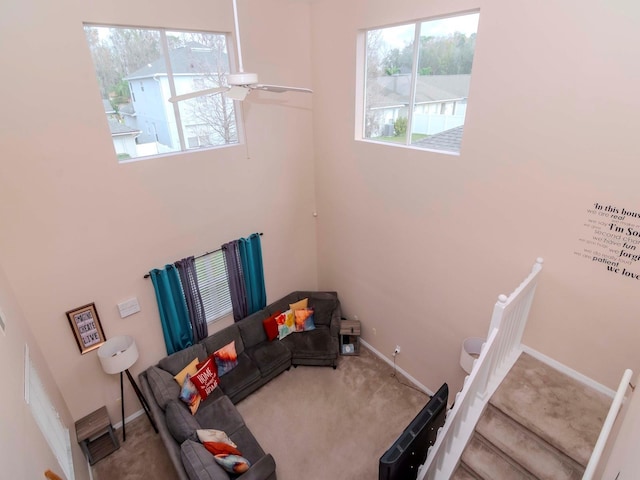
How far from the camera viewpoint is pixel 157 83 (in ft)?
13.6

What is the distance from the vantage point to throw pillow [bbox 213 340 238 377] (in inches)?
198

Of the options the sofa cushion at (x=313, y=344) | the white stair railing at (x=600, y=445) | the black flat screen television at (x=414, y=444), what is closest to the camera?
the white stair railing at (x=600, y=445)

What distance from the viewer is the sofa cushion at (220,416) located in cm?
432

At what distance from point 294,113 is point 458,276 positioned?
10.8ft

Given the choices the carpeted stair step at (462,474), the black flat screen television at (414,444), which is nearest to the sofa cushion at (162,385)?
the black flat screen television at (414,444)

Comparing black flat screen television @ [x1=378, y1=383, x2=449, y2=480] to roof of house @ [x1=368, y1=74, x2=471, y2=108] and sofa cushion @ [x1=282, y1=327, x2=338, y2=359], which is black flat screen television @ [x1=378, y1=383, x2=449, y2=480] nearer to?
sofa cushion @ [x1=282, y1=327, x2=338, y2=359]

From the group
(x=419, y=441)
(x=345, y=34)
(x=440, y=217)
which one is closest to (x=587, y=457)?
(x=419, y=441)

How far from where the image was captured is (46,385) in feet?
11.9

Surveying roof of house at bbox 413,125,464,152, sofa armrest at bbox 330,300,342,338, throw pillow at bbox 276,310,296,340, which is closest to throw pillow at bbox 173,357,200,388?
throw pillow at bbox 276,310,296,340

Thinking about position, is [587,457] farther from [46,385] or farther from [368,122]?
[46,385]

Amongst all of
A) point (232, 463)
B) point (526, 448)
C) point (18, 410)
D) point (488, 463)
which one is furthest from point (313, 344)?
point (18, 410)

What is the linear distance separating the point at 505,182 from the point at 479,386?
1964mm

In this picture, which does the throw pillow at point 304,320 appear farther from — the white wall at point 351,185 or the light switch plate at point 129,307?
the light switch plate at point 129,307

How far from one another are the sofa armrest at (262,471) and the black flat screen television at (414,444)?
124 centimetres
